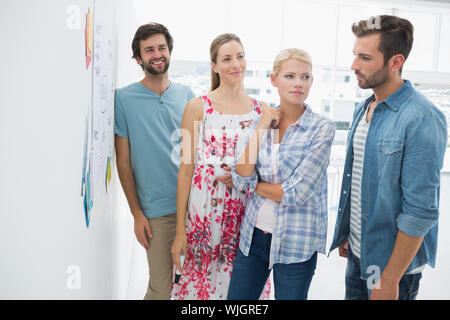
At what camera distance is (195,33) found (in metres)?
5.20

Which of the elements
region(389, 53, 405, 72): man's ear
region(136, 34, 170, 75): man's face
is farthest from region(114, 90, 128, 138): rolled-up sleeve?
region(389, 53, 405, 72): man's ear

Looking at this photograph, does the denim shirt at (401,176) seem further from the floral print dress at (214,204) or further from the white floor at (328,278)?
the white floor at (328,278)

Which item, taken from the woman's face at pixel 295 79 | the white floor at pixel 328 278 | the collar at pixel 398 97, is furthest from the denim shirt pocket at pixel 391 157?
the white floor at pixel 328 278

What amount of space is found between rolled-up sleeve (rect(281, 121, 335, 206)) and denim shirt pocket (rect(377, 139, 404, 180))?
0.62 feet

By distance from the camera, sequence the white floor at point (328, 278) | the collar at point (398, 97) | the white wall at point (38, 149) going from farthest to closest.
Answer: the white floor at point (328, 278)
the collar at point (398, 97)
the white wall at point (38, 149)

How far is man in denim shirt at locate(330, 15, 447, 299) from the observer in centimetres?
109

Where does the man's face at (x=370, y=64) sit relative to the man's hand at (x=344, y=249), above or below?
above

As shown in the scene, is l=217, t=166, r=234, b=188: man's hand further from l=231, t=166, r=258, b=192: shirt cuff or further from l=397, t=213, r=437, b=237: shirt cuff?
l=397, t=213, r=437, b=237: shirt cuff

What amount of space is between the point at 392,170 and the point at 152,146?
110cm

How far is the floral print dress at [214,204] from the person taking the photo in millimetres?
1468

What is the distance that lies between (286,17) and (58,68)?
543 centimetres

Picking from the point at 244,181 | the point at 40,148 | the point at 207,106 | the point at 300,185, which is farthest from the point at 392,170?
the point at 40,148

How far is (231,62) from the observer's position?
4.91ft

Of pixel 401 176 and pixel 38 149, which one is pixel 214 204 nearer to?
pixel 401 176
